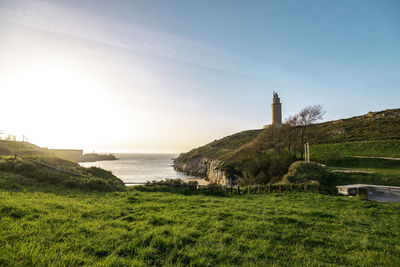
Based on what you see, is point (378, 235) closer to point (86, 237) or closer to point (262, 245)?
point (262, 245)

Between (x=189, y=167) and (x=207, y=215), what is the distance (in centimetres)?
6284

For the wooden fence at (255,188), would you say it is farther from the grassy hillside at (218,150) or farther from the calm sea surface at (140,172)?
the grassy hillside at (218,150)

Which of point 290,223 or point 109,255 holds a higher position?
point 109,255

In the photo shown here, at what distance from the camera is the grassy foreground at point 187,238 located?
4.11 meters

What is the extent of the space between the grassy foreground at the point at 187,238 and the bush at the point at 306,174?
417 inches

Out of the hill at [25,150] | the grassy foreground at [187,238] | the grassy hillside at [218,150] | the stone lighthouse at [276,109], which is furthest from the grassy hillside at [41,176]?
the stone lighthouse at [276,109]

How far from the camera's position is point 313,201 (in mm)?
12016

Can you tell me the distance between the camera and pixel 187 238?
17.6 ft

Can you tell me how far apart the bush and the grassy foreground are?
10591 mm

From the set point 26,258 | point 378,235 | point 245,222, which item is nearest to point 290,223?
point 245,222

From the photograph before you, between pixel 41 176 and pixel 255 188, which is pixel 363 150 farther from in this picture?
pixel 41 176

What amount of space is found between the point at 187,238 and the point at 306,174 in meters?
18.1

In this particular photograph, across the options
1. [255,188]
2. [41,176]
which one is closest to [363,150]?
[255,188]

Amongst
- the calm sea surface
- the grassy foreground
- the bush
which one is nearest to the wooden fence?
the bush
